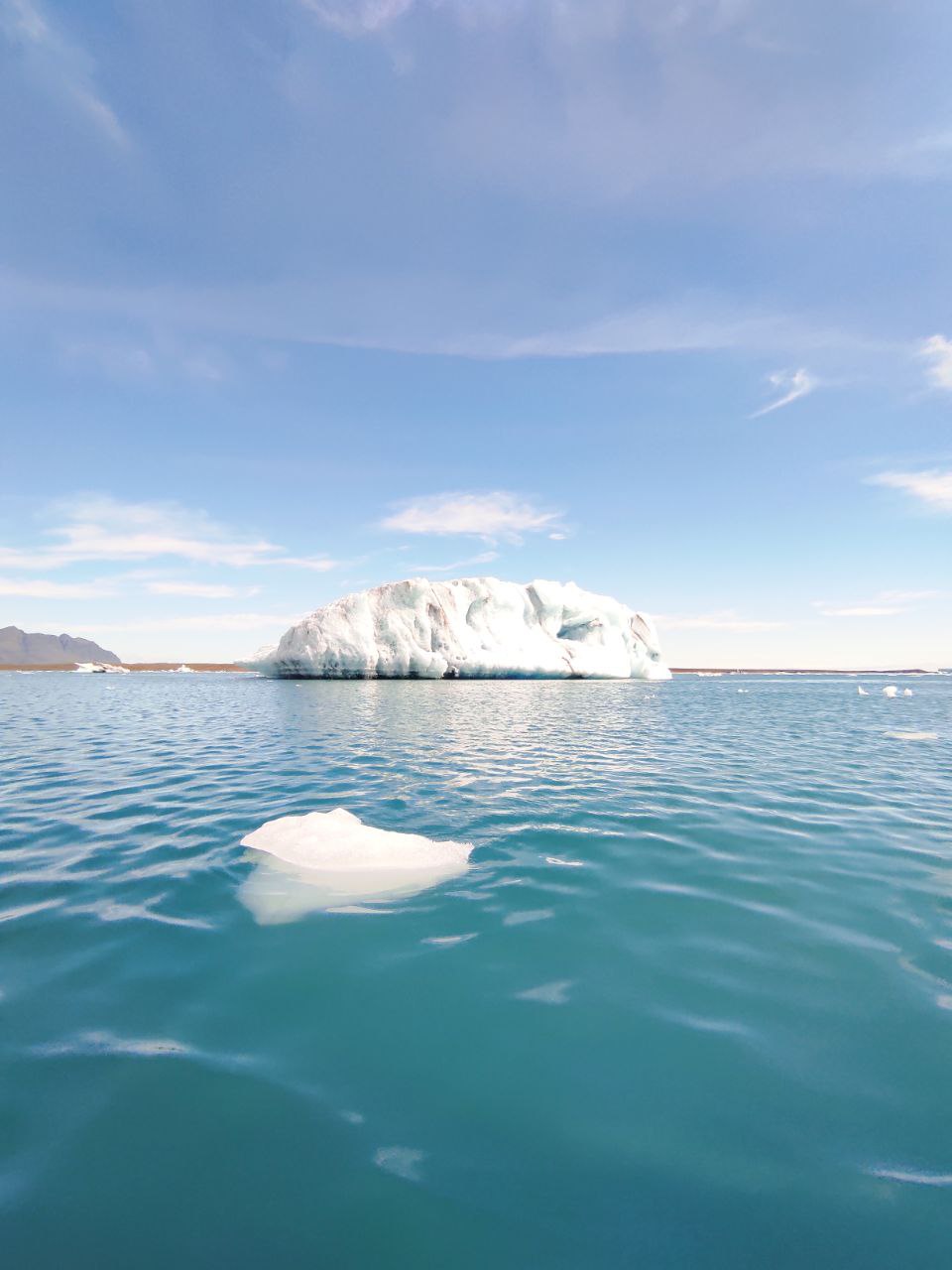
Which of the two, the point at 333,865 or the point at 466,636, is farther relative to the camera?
the point at 466,636

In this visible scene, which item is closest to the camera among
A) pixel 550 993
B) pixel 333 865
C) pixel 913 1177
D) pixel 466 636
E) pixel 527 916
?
pixel 913 1177

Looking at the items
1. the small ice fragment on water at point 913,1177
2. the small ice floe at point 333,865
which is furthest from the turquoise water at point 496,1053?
the small ice floe at point 333,865

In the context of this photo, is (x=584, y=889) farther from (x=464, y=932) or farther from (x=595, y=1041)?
(x=595, y=1041)

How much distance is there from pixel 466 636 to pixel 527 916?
38490 mm

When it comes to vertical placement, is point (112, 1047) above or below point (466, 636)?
below

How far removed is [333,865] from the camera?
15.0 ft

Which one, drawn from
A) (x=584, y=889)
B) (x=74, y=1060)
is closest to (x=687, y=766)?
(x=584, y=889)

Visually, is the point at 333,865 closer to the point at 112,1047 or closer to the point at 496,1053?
the point at 112,1047

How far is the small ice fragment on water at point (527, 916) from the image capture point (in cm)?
387

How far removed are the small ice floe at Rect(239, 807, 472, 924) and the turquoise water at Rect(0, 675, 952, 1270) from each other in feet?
0.67

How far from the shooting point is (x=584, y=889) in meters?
4.43

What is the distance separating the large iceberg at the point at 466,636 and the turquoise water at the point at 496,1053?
33.4 m

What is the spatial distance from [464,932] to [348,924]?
805mm

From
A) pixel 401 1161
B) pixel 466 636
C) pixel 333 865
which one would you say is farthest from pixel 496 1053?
pixel 466 636
